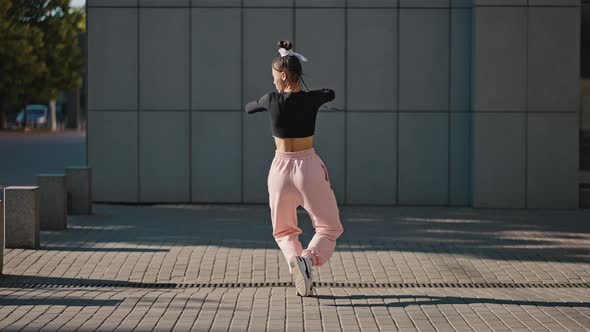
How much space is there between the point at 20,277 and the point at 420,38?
8896 mm

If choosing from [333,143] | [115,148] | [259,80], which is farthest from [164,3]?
[333,143]

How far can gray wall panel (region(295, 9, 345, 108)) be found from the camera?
17578mm

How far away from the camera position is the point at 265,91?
58.0ft

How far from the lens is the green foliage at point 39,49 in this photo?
52.9 metres

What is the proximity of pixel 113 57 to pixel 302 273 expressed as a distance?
9.45 m

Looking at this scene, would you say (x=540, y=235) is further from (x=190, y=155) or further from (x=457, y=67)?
(x=190, y=155)

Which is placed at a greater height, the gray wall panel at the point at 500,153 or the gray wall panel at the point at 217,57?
the gray wall panel at the point at 217,57

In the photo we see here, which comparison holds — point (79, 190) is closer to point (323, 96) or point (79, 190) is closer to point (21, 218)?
point (21, 218)

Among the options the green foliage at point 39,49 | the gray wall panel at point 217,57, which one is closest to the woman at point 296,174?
the gray wall panel at point 217,57

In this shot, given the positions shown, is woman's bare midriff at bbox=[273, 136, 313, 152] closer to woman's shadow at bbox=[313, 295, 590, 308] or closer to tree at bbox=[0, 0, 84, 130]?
woman's shadow at bbox=[313, 295, 590, 308]

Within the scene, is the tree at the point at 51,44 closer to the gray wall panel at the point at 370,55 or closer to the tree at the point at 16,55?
the tree at the point at 16,55

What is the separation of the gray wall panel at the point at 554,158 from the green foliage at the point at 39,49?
37.3 meters

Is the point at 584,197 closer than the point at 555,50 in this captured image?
No

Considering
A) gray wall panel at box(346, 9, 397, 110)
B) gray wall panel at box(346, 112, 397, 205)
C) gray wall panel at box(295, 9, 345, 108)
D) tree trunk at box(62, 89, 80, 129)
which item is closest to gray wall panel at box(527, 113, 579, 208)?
gray wall panel at box(346, 112, 397, 205)
